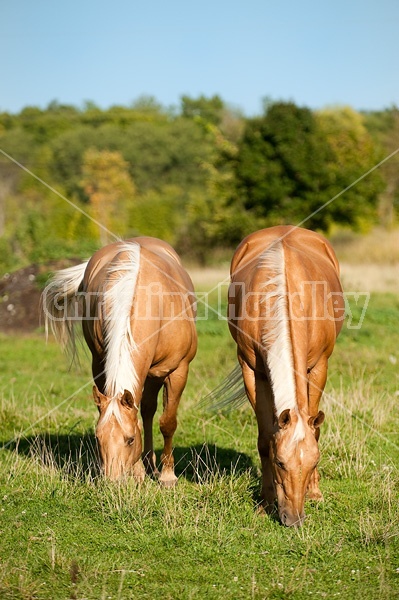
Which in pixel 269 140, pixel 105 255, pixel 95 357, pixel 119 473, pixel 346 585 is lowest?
pixel 346 585

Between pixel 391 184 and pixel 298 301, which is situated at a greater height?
pixel 391 184

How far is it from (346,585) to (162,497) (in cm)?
152

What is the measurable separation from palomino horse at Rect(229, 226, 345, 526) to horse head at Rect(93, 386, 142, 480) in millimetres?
915

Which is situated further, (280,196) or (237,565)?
(280,196)

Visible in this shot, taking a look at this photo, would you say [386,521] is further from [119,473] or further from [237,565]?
[119,473]

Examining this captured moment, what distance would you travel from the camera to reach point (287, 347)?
14.1ft

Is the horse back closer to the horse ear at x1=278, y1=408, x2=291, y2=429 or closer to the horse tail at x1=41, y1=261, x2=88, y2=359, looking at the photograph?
the horse ear at x1=278, y1=408, x2=291, y2=429

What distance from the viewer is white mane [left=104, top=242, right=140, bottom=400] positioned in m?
4.53

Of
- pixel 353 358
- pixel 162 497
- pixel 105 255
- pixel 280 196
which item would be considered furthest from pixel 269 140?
pixel 162 497

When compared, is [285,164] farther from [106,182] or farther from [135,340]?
[106,182]

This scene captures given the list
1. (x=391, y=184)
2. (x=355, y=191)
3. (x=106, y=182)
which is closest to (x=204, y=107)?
(x=106, y=182)

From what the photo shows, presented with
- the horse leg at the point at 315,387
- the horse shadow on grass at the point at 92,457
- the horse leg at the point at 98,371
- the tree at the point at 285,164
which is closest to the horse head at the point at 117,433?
the horse shadow on grass at the point at 92,457

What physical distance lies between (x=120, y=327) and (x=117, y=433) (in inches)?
29.9

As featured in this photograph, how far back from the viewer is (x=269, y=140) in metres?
26.7
